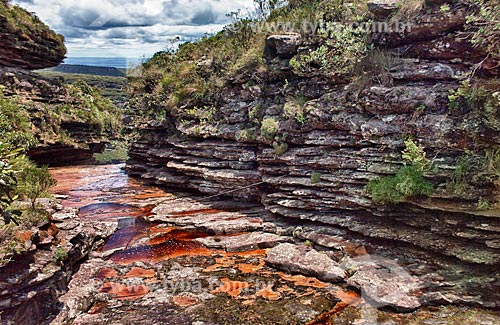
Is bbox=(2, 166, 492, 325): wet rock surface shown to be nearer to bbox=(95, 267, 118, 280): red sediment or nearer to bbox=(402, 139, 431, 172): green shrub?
bbox=(95, 267, 118, 280): red sediment

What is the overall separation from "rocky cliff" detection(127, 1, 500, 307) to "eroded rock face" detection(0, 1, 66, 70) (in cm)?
1806

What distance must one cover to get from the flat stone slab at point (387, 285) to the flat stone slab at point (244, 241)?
320cm

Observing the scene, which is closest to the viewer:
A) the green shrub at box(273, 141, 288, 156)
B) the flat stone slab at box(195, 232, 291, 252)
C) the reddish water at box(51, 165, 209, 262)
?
the flat stone slab at box(195, 232, 291, 252)

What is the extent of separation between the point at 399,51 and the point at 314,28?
133 inches

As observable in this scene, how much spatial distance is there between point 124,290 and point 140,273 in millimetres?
953

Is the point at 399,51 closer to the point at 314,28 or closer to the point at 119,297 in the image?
the point at 314,28

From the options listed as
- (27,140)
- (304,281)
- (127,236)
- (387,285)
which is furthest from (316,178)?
(27,140)

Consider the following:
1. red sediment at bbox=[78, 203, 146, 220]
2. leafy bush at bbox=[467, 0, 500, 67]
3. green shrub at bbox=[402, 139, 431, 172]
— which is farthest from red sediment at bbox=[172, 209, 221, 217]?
leafy bush at bbox=[467, 0, 500, 67]

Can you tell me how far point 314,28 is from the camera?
13211 mm

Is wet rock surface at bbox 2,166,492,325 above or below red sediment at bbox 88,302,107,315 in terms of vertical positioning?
above

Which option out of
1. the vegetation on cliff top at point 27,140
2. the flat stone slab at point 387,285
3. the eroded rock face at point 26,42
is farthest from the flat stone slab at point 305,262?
the eroded rock face at point 26,42

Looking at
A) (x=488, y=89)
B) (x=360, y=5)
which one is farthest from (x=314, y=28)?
(x=488, y=89)

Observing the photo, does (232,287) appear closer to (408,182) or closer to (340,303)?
(340,303)

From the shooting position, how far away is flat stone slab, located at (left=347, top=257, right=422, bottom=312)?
8.03 meters
